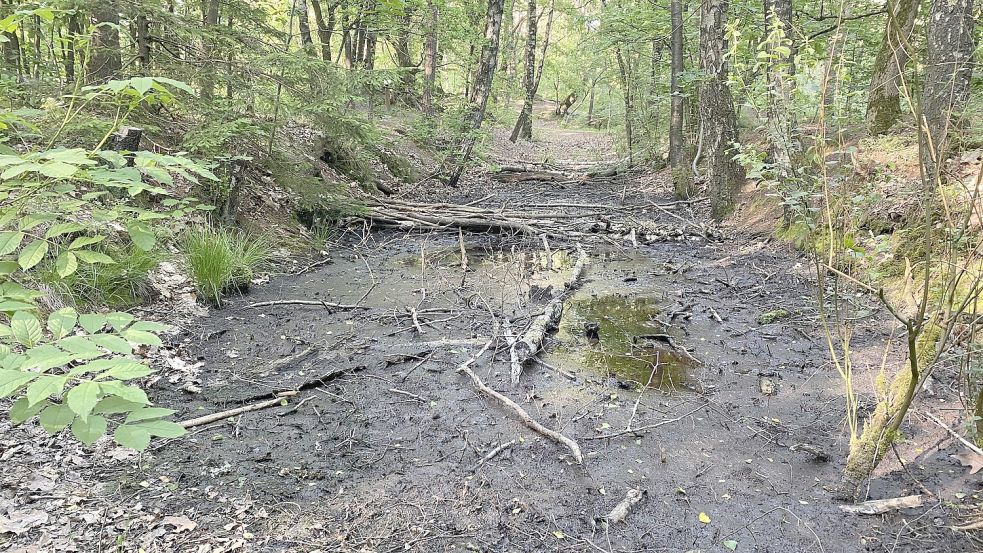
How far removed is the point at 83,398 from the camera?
4.33 feet

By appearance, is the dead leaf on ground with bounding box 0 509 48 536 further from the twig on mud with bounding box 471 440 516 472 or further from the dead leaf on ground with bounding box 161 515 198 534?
the twig on mud with bounding box 471 440 516 472

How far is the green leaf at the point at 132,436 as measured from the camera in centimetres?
145

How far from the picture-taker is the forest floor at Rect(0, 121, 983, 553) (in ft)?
8.93

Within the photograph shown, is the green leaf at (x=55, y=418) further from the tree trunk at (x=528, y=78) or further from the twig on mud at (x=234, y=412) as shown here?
the tree trunk at (x=528, y=78)

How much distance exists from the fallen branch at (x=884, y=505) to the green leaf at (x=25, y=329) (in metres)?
3.57

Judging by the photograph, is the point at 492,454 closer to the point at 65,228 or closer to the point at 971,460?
the point at 65,228

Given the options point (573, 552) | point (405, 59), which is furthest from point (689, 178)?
point (405, 59)

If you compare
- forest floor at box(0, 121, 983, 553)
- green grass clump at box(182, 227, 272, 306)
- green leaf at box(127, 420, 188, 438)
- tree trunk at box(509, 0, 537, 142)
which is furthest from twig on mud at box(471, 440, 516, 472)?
tree trunk at box(509, 0, 537, 142)

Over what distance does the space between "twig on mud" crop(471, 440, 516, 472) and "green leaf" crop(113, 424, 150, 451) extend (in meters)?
2.11

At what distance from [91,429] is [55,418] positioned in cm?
12

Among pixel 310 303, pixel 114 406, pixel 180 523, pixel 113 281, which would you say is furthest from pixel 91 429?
pixel 310 303

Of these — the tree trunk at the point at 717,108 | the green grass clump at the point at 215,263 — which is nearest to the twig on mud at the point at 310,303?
the green grass clump at the point at 215,263

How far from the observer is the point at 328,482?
315 cm

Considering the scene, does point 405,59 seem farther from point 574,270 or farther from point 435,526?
point 435,526
